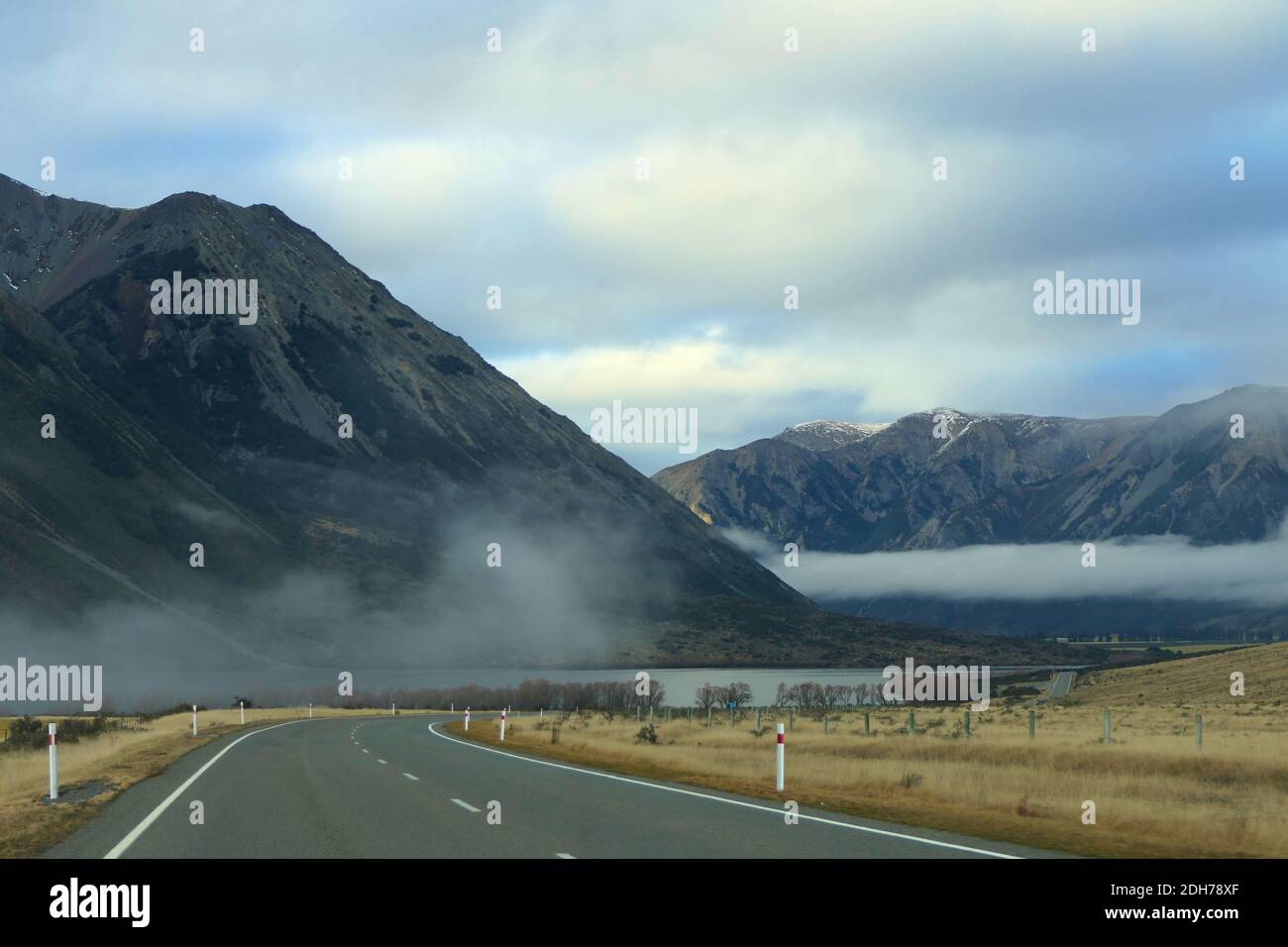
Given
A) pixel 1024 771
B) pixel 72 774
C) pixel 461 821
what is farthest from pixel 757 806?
pixel 72 774

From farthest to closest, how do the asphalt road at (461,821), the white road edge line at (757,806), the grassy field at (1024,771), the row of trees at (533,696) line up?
the row of trees at (533,696), the grassy field at (1024,771), the white road edge line at (757,806), the asphalt road at (461,821)

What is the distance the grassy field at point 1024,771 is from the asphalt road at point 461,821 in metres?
1.90

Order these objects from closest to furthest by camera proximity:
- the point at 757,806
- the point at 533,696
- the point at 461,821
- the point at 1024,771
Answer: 1. the point at 461,821
2. the point at 757,806
3. the point at 1024,771
4. the point at 533,696

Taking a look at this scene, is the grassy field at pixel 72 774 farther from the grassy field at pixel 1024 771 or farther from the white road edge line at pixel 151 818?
the grassy field at pixel 1024 771

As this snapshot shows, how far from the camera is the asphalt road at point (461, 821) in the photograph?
614 inches

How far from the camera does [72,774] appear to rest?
29.6m

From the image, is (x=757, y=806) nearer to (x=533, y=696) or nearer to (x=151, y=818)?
(x=151, y=818)

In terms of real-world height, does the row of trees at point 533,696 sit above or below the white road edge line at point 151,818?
below

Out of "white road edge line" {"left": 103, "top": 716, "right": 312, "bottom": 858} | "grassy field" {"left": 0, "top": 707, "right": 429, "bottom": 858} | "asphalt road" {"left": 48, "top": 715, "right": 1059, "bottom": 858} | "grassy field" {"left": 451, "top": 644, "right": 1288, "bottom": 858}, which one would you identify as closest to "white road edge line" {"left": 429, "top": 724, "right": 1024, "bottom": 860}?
"asphalt road" {"left": 48, "top": 715, "right": 1059, "bottom": 858}

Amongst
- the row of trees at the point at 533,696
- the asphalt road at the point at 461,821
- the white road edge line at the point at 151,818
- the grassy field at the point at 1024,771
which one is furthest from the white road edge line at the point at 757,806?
the row of trees at the point at 533,696

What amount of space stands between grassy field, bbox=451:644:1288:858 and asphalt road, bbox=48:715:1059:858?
190 centimetres

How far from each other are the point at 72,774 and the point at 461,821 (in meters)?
15.3

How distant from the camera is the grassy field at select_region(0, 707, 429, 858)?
58.6 feet
